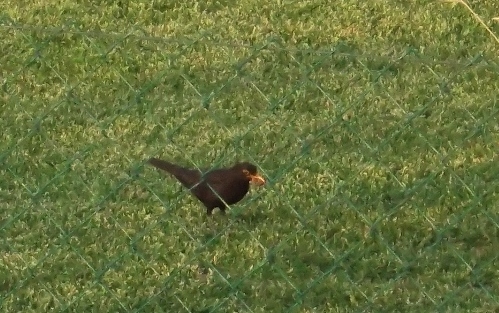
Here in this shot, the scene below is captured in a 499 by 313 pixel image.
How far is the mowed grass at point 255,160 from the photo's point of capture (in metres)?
4.07

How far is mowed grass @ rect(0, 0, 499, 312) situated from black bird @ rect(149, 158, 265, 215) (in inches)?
4.0

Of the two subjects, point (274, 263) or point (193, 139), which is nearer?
point (274, 263)

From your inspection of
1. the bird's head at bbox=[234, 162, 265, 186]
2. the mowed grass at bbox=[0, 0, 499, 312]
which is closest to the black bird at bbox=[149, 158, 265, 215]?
the bird's head at bbox=[234, 162, 265, 186]

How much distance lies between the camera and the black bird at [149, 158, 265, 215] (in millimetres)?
4535

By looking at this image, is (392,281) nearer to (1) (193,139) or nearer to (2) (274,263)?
(2) (274,263)

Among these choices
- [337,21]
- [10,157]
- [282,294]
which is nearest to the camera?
[282,294]

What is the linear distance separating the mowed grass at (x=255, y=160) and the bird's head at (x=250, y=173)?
5 cm

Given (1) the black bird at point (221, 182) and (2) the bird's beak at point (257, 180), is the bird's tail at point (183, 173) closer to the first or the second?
(1) the black bird at point (221, 182)

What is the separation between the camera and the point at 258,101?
234 inches

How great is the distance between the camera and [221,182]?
14.9 ft

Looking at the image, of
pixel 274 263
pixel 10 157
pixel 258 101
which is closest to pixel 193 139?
pixel 258 101

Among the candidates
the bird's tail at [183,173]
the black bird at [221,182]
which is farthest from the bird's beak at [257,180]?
the bird's tail at [183,173]

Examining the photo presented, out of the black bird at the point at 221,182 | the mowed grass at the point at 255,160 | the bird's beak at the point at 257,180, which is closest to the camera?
the mowed grass at the point at 255,160

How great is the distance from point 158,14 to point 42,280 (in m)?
3.56
